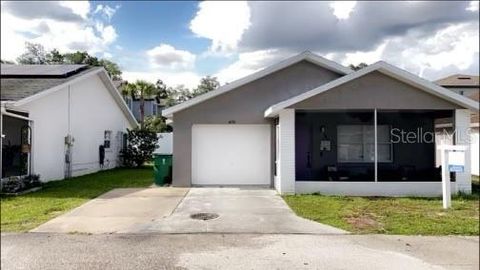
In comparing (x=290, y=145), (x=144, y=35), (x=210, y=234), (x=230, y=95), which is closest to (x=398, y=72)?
(x=290, y=145)

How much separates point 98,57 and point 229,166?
11258mm

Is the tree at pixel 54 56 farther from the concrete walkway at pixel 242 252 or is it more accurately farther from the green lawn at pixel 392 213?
the green lawn at pixel 392 213

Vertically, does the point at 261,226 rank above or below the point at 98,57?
below

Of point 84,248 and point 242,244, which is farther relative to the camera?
point 242,244

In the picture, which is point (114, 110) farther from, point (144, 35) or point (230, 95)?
point (144, 35)

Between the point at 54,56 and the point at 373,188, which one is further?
the point at 373,188

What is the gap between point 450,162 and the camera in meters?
10.4

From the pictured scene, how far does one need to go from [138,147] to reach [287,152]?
39.9 feet

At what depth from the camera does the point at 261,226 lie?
7766mm

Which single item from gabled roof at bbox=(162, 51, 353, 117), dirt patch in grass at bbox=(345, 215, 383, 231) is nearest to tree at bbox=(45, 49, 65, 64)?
dirt patch in grass at bbox=(345, 215, 383, 231)

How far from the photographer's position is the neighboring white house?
407cm

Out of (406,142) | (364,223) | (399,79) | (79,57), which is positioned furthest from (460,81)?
(79,57)

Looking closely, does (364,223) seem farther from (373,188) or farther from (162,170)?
(162,170)

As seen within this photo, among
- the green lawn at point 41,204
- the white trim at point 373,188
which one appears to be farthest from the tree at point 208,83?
the white trim at point 373,188
